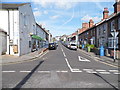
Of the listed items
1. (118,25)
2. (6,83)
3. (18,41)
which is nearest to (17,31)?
(18,41)

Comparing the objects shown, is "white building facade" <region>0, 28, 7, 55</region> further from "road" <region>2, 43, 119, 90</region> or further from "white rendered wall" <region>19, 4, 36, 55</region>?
"road" <region>2, 43, 119, 90</region>

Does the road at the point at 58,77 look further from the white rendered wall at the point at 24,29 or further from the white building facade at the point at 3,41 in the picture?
the white rendered wall at the point at 24,29

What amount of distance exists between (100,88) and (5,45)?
1527cm

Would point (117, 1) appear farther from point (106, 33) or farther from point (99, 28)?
point (99, 28)

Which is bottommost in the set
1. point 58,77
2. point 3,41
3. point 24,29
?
point 58,77

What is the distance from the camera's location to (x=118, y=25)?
2034 centimetres

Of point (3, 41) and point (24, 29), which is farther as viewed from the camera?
point (24, 29)

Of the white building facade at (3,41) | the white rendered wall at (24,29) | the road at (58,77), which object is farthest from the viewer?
the white rendered wall at (24,29)

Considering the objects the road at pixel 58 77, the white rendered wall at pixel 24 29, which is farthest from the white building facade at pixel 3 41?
the road at pixel 58 77

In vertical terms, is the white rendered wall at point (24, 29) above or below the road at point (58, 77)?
above

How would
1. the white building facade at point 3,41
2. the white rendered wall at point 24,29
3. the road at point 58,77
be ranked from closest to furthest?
the road at point 58,77
the white building facade at point 3,41
the white rendered wall at point 24,29

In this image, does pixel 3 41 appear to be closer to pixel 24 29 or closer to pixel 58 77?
pixel 24 29

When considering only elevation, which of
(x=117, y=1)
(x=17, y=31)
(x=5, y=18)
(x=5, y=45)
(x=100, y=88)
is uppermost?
(x=117, y=1)

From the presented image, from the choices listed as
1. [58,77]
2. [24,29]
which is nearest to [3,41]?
[24,29]
